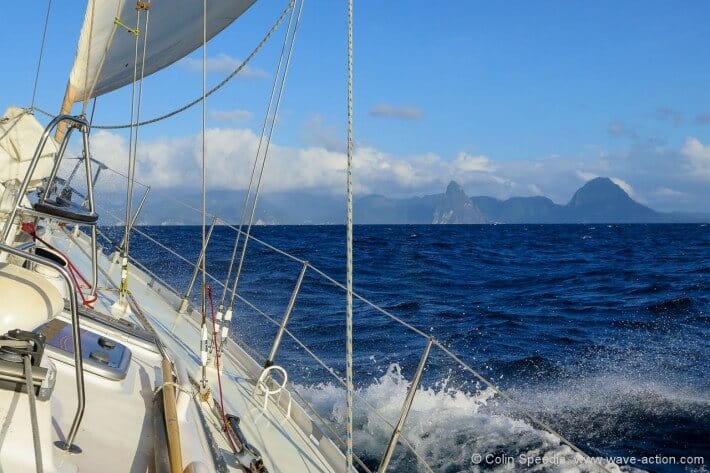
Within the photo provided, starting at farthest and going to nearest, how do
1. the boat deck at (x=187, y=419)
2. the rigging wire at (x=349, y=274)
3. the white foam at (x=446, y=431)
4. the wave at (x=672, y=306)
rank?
the wave at (x=672, y=306) → the white foam at (x=446, y=431) → the rigging wire at (x=349, y=274) → the boat deck at (x=187, y=419)

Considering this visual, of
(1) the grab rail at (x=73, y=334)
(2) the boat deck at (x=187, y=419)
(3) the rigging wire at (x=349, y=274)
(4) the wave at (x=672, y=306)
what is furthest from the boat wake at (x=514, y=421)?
(4) the wave at (x=672, y=306)

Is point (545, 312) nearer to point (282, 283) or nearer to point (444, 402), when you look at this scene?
point (282, 283)

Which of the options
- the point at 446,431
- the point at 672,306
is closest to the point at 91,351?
the point at 446,431

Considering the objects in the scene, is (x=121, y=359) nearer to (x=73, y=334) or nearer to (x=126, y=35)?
(x=73, y=334)

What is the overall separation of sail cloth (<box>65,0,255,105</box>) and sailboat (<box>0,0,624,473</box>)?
11 mm

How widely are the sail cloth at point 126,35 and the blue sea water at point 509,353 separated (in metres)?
3.11

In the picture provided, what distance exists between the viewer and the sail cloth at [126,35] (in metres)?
4.76

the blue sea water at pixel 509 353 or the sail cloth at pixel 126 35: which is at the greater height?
the sail cloth at pixel 126 35

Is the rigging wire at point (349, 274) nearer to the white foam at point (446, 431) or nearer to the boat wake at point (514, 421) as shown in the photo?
the white foam at point (446, 431)

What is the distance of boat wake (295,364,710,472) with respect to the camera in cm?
477

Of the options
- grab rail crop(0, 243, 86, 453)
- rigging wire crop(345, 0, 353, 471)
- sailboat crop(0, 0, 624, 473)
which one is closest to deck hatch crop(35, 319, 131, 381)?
sailboat crop(0, 0, 624, 473)

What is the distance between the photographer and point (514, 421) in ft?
18.3

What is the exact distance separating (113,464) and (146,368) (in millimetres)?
1030

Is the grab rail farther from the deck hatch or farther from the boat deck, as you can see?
the deck hatch
